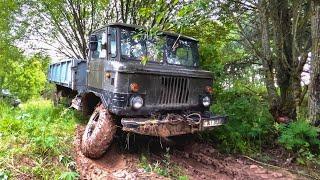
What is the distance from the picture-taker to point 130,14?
14.5 metres

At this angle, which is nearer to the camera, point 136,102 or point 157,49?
point 136,102

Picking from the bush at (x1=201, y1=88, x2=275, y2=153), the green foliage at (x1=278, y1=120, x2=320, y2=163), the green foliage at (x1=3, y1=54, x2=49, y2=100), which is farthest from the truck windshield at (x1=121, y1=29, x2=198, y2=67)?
the green foliage at (x1=3, y1=54, x2=49, y2=100)

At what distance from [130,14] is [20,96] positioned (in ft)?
18.4

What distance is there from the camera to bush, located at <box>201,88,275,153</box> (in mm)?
6875

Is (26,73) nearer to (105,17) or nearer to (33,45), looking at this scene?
(33,45)

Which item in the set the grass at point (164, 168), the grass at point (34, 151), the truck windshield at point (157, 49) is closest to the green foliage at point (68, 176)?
the grass at point (34, 151)

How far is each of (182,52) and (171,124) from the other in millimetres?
1913

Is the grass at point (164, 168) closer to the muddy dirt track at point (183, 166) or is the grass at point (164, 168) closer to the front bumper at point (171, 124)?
the muddy dirt track at point (183, 166)

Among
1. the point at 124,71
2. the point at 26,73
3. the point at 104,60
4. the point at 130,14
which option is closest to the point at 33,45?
the point at 26,73

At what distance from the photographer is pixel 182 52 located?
679 cm

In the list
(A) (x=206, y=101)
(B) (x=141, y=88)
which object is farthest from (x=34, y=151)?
(A) (x=206, y=101)

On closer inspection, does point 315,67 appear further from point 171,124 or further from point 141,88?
point 141,88

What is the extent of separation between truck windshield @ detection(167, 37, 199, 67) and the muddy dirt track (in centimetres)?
165

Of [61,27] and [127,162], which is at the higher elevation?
[61,27]
